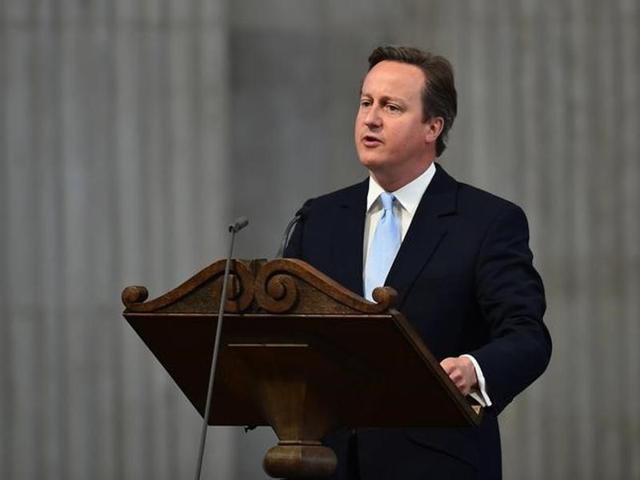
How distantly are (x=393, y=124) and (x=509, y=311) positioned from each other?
563mm

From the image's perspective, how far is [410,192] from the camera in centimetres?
384

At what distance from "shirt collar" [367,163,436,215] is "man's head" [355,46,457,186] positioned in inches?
0.7

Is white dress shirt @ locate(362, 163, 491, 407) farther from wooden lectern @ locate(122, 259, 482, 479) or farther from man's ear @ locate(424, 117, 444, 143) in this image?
wooden lectern @ locate(122, 259, 482, 479)

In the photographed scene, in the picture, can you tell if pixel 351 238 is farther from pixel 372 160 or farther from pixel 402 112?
pixel 402 112

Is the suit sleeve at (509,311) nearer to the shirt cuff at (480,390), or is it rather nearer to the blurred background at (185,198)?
the shirt cuff at (480,390)

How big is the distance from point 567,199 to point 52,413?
228cm

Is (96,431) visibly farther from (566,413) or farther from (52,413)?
(566,413)

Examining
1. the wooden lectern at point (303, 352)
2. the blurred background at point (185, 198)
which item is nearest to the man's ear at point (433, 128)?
the wooden lectern at point (303, 352)

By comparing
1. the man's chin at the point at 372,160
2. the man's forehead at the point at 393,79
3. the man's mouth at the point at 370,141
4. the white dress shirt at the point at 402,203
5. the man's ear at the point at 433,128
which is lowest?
the white dress shirt at the point at 402,203

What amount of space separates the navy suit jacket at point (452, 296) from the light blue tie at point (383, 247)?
3 cm

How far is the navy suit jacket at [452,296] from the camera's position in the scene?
350 centimetres

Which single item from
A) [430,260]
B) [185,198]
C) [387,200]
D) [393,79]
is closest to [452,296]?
[430,260]

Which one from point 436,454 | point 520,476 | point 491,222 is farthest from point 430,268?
point 520,476

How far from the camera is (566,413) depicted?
21.8ft
